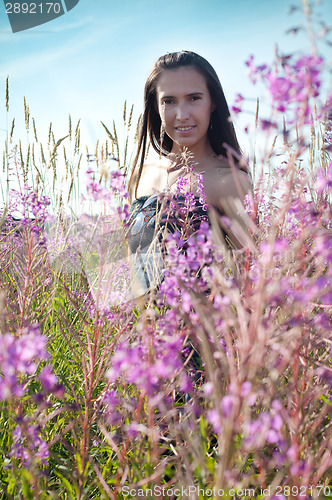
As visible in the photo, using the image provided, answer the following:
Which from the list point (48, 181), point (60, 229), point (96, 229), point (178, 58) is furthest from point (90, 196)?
point (178, 58)

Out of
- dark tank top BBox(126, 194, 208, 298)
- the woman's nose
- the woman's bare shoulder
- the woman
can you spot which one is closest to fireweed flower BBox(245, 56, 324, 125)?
dark tank top BBox(126, 194, 208, 298)

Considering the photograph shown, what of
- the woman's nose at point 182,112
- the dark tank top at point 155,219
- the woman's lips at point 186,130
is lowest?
the dark tank top at point 155,219

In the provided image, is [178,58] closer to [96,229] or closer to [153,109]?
[153,109]

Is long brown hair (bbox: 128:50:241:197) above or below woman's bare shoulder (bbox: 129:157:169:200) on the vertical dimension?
above

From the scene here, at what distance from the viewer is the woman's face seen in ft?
10.4

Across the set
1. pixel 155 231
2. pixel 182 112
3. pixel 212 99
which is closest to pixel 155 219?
pixel 155 231

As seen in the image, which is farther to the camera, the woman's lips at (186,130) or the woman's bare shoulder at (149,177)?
the woman's bare shoulder at (149,177)

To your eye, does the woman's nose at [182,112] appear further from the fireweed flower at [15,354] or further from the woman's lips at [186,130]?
the fireweed flower at [15,354]

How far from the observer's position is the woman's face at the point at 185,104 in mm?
3170

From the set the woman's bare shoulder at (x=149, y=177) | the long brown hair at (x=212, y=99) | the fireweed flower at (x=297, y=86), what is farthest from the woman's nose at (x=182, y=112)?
the fireweed flower at (x=297, y=86)

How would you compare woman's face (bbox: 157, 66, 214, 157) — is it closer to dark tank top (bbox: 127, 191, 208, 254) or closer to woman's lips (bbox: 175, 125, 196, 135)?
woman's lips (bbox: 175, 125, 196, 135)

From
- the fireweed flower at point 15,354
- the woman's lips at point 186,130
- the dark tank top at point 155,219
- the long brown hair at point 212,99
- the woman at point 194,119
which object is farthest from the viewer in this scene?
the long brown hair at point 212,99

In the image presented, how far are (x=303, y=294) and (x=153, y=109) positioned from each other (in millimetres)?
3402

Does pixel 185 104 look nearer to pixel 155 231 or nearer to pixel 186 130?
pixel 186 130
